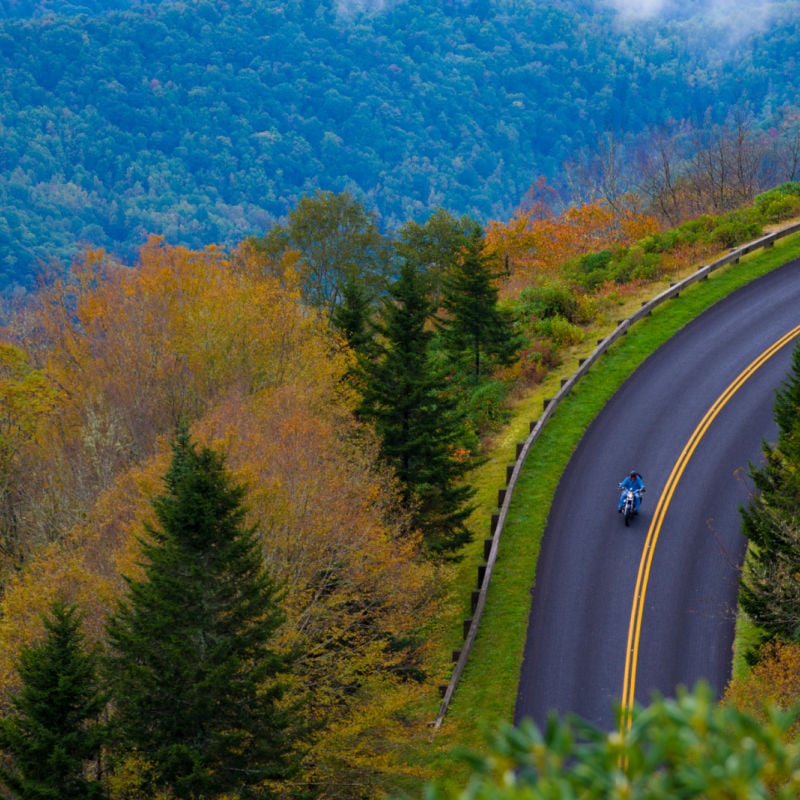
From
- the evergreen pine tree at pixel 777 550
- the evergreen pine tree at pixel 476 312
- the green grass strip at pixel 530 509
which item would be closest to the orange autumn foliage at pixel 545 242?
the green grass strip at pixel 530 509

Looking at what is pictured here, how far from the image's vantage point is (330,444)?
1253 inches

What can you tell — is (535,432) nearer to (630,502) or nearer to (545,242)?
(630,502)

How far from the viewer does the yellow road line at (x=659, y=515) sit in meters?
26.4

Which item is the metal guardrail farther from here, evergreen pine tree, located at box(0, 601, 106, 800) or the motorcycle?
evergreen pine tree, located at box(0, 601, 106, 800)

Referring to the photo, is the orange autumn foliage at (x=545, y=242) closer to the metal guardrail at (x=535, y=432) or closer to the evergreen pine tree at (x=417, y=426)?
the metal guardrail at (x=535, y=432)

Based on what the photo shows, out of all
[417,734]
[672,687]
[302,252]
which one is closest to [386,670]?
[417,734]

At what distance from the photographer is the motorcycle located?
31.7 meters

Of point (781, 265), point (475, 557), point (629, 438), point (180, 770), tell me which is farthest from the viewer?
point (781, 265)

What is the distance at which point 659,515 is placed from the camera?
32500mm

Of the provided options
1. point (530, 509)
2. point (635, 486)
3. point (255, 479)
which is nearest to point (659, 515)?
point (635, 486)

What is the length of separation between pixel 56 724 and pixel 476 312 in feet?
91.2

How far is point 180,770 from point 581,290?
123ft

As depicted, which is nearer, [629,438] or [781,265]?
[629,438]

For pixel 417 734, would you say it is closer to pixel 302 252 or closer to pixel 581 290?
pixel 581 290
